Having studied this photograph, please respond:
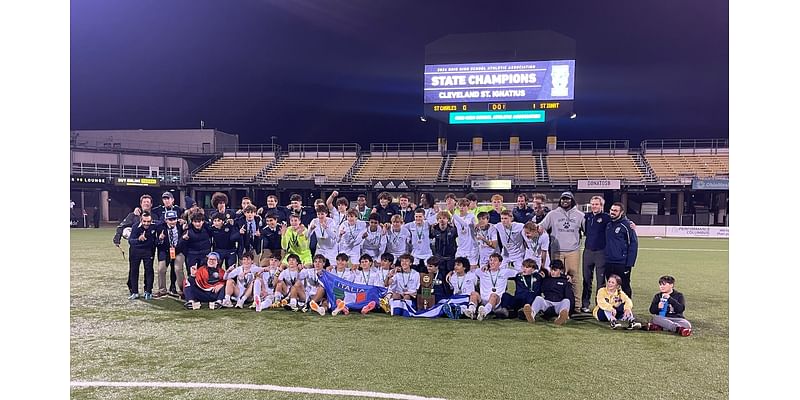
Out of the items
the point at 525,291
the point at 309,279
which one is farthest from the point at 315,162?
the point at 525,291

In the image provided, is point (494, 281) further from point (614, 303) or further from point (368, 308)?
point (368, 308)

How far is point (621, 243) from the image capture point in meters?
6.08

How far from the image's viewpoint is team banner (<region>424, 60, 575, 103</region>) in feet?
76.7

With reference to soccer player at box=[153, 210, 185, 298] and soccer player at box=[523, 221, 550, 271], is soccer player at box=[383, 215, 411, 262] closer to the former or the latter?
soccer player at box=[523, 221, 550, 271]

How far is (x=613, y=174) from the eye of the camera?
26547mm

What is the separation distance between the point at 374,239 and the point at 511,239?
219cm

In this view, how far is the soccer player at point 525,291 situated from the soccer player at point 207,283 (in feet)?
14.4

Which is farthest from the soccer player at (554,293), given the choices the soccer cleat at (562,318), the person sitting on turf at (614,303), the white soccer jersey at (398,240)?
the white soccer jersey at (398,240)

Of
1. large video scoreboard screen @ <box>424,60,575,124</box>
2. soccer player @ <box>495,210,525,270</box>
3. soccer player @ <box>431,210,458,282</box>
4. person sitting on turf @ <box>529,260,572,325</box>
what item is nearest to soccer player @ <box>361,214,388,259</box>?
soccer player @ <box>431,210,458,282</box>

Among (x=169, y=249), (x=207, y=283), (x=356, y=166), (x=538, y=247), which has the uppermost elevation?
(x=356, y=166)

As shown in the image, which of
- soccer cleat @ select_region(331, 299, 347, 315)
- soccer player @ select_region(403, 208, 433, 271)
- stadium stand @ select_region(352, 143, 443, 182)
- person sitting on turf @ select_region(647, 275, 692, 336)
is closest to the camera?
person sitting on turf @ select_region(647, 275, 692, 336)

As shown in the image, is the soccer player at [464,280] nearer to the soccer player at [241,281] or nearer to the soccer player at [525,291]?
the soccer player at [525,291]

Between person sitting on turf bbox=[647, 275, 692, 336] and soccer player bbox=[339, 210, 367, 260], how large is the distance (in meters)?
4.29

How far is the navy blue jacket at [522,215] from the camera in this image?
7.58 meters
